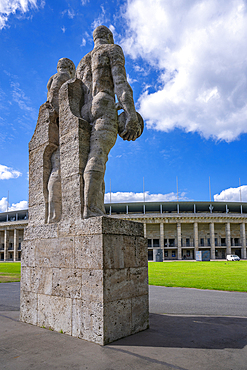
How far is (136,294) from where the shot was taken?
513 centimetres

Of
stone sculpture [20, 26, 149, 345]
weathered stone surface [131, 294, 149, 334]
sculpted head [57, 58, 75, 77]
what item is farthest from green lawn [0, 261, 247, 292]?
sculpted head [57, 58, 75, 77]

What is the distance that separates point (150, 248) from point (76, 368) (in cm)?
6370

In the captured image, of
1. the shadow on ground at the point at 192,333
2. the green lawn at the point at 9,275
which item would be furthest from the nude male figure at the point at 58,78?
the green lawn at the point at 9,275

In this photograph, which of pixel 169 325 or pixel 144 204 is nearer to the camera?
pixel 169 325

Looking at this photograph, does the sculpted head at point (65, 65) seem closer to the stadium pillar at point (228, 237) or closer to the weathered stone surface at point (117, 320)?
the weathered stone surface at point (117, 320)

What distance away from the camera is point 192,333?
195 inches

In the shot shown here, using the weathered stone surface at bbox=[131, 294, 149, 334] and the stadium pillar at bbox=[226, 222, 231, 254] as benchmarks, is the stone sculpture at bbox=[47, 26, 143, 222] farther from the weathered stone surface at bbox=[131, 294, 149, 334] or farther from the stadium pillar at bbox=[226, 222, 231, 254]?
the stadium pillar at bbox=[226, 222, 231, 254]

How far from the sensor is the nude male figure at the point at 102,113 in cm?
541

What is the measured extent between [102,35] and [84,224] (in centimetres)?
447

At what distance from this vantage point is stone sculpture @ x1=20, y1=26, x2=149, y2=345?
15.3 feet

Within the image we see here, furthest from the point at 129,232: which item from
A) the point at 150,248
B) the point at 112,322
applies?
the point at 150,248

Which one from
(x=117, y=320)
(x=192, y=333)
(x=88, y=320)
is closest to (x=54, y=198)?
(x=88, y=320)

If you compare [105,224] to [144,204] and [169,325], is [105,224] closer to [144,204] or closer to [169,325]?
[169,325]

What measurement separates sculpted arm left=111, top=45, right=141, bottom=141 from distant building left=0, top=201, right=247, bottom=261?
55295 mm
